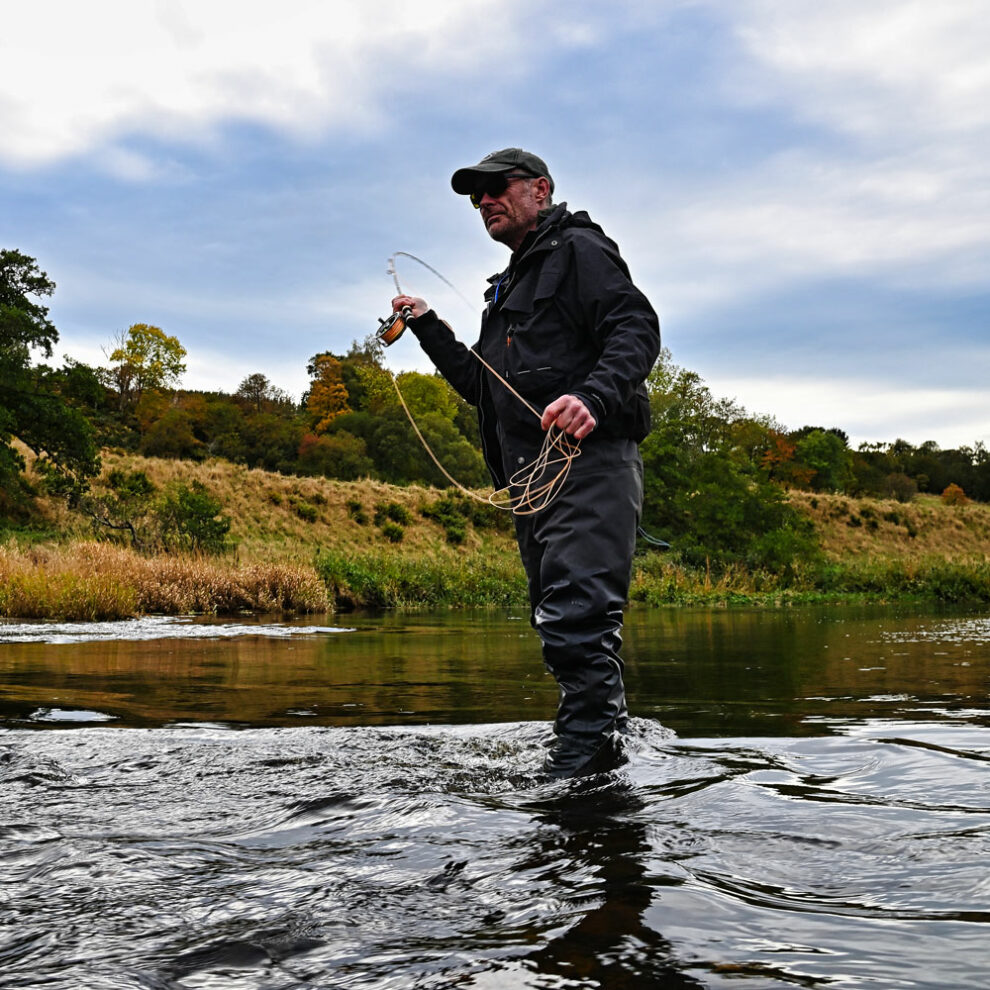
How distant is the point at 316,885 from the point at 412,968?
1.68 feet

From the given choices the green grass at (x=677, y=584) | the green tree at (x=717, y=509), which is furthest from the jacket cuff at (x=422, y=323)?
the green tree at (x=717, y=509)

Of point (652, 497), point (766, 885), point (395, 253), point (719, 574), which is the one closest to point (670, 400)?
point (652, 497)

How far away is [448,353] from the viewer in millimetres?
4328

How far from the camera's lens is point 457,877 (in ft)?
6.92

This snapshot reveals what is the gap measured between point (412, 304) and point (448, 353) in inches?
11.7

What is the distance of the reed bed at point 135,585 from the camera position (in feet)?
47.0

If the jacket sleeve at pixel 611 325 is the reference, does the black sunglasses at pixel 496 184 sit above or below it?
above

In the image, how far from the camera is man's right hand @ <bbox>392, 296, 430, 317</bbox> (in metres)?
4.41

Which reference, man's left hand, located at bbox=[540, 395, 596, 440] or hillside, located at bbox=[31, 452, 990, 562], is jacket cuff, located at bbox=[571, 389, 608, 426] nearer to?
man's left hand, located at bbox=[540, 395, 596, 440]

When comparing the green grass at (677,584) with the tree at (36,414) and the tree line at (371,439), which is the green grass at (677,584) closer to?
the tree line at (371,439)

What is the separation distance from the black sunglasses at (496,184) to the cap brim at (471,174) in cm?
2

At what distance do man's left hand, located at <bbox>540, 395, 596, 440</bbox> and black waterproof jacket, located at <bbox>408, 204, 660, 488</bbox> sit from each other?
50 millimetres

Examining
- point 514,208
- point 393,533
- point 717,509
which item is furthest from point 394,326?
point 393,533

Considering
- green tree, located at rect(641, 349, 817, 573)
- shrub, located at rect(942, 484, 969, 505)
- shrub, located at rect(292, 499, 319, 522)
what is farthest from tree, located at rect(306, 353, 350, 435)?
shrub, located at rect(942, 484, 969, 505)
